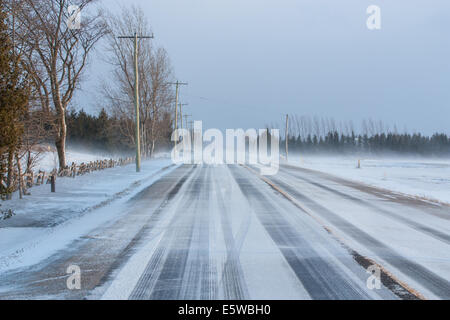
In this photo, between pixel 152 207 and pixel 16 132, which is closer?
pixel 16 132

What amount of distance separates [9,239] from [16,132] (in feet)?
7.88

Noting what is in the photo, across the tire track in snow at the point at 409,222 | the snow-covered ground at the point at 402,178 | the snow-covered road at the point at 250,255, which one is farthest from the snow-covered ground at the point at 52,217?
the snow-covered ground at the point at 402,178

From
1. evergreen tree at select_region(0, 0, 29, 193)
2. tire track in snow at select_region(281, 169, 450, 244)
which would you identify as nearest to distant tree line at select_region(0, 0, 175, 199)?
evergreen tree at select_region(0, 0, 29, 193)

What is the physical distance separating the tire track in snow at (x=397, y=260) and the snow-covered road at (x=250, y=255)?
0.02 metres

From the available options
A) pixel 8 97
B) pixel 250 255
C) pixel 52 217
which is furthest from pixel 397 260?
pixel 8 97

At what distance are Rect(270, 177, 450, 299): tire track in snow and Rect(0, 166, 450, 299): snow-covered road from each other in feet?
0.06

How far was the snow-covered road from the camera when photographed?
15.7 feet

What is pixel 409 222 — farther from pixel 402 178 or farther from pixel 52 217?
pixel 402 178

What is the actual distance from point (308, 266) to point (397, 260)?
1643 millimetres

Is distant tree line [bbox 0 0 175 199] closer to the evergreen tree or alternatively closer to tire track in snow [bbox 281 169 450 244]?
the evergreen tree

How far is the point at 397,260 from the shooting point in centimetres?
614

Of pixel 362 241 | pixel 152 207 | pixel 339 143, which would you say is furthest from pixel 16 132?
pixel 339 143
